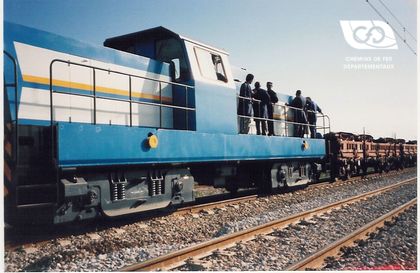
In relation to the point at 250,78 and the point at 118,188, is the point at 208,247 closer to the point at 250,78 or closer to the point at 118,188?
the point at 118,188

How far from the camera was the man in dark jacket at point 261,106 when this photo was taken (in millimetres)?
7160

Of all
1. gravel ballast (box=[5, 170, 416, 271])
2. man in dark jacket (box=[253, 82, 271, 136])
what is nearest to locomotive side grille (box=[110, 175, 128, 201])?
gravel ballast (box=[5, 170, 416, 271])

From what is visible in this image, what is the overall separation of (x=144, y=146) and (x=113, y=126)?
0.50 metres

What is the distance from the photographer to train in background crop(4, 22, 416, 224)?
3861 millimetres

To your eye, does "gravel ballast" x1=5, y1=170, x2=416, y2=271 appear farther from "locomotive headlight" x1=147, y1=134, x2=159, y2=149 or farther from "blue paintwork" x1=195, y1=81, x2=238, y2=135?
"blue paintwork" x1=195, y1=81, x2=238, y2=135

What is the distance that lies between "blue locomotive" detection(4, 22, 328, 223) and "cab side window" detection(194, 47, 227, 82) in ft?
0.06

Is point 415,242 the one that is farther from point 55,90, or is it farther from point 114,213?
point 55,90

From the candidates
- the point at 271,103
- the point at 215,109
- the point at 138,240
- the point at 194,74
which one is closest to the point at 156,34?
the point at 194,74

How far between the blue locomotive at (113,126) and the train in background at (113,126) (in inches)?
0.5

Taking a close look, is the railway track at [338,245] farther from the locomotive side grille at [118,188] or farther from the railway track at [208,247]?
the locomotive side grille at [118,188]

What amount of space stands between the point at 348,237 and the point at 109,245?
2.72m

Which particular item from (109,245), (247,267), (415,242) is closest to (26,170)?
(109,245)

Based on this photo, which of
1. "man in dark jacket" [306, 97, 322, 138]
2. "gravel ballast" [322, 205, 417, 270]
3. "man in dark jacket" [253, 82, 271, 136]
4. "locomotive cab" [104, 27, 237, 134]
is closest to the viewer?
"gravel ballast" [322, 205, 417, 270]

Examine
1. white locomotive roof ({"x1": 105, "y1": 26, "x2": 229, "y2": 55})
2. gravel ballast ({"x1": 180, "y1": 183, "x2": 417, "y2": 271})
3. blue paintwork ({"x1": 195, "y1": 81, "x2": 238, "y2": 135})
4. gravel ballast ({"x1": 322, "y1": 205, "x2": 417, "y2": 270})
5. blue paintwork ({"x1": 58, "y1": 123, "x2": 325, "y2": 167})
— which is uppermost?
white locomotive roof ({"x1": 105, "y1": 26, "x2": 229, "y2": 55})
